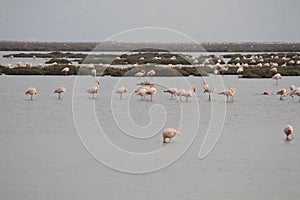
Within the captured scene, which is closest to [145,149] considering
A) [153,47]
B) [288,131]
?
[288,131]

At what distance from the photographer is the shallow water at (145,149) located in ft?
29.7

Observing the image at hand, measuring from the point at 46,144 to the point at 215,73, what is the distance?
18.5 metres

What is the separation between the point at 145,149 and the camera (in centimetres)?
1161

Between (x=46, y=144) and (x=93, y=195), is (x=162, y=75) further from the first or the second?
(x=93, y=195)

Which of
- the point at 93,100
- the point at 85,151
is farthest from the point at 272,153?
the point at 93,100

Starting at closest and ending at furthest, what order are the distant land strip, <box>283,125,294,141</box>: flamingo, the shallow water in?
the shallow water → <box>283,125,294,141</box>: flamingo → the distant land strip

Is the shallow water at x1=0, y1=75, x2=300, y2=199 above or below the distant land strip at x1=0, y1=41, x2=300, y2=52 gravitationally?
below

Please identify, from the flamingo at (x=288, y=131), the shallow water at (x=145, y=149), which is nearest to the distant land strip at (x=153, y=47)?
the shallow water at (x=145, y=149)

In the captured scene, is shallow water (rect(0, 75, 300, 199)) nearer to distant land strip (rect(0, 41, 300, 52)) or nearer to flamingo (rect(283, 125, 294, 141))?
flamingo (rect(283, 125, 294, 141))

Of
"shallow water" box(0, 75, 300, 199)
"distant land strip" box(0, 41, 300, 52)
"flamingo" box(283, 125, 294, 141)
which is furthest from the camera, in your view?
"distant land strip" box(0, 41, 300, 52)

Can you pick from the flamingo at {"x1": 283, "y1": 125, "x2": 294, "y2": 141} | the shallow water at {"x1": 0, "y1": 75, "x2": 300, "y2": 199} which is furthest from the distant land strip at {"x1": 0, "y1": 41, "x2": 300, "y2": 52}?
the flamingo at {"x1": 283, "y1": 125, "x2": 294, "y2": 141}

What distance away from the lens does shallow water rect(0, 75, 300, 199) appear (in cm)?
904

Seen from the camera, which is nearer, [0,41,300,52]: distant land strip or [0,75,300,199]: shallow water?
[0,75,300,199]: shallow water

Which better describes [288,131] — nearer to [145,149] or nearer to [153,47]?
[145,149]
